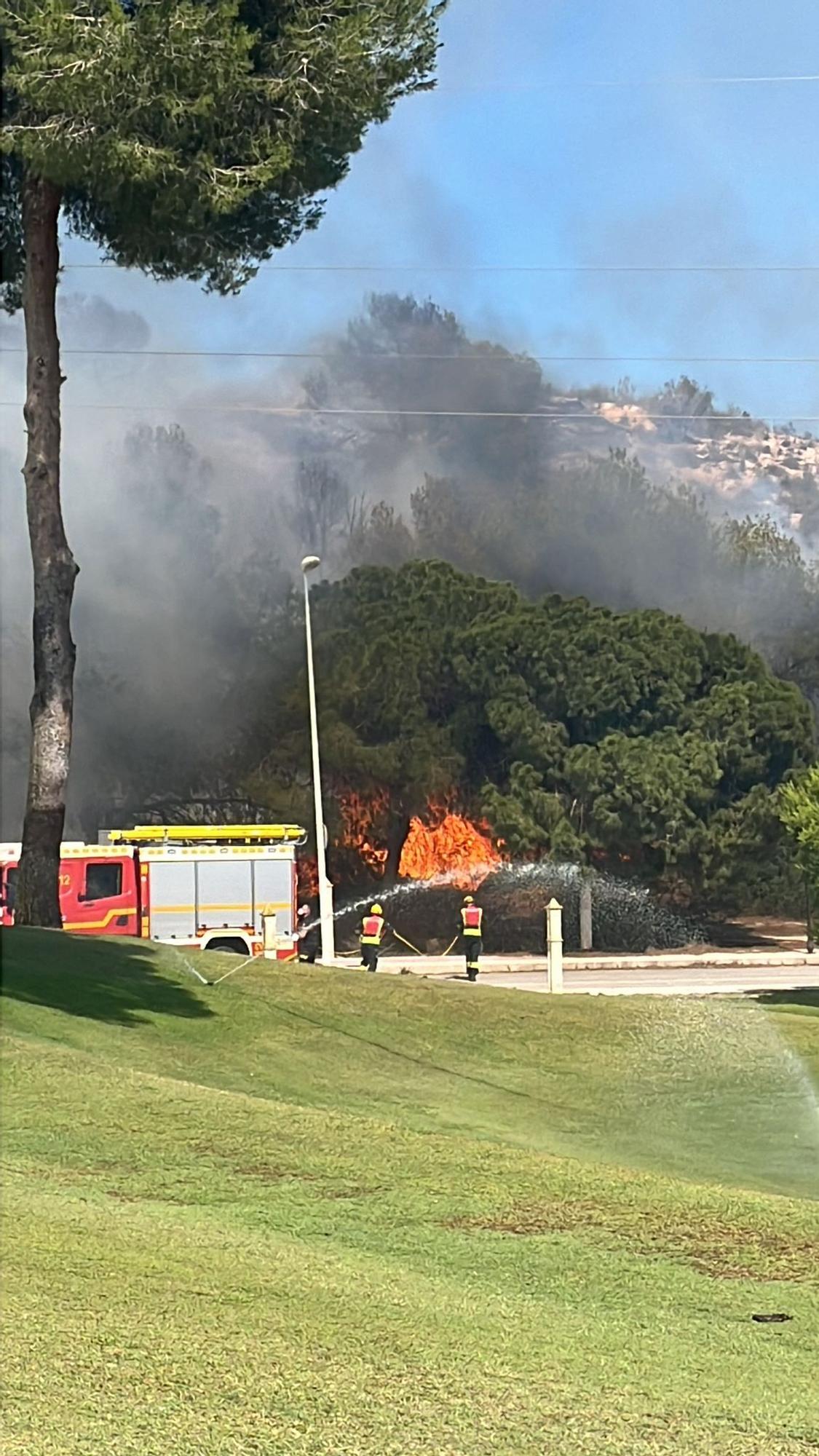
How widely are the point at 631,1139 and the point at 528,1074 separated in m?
2.31

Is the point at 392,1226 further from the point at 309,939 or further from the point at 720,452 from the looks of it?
the point at 720,452

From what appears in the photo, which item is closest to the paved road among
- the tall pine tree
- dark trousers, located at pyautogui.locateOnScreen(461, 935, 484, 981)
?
dark trousers, located at pyautogui.locateOnScreen(461, 935, 484, 981)

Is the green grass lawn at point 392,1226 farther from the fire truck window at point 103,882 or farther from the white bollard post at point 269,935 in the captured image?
the fire truck window at point 103,882

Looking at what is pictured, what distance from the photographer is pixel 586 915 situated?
43344 millimetres

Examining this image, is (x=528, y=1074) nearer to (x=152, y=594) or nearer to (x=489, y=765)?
(x=489, y=765)

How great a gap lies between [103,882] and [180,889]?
1.33 m

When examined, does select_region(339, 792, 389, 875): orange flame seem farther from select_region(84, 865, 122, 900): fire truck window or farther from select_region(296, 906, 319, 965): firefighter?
select_region(84, 865, 122, 900): fire truck window

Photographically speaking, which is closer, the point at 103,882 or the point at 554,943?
the point at 554,943

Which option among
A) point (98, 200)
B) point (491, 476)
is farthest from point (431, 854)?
point (98, 200)

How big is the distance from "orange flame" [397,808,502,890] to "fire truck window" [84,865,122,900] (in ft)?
56.9

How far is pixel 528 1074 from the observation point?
14.0 metres

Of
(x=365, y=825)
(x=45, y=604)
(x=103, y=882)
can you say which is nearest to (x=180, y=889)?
(x=103, y=882)

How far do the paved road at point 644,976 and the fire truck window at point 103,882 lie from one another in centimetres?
513

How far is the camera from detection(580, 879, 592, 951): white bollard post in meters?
43.1
